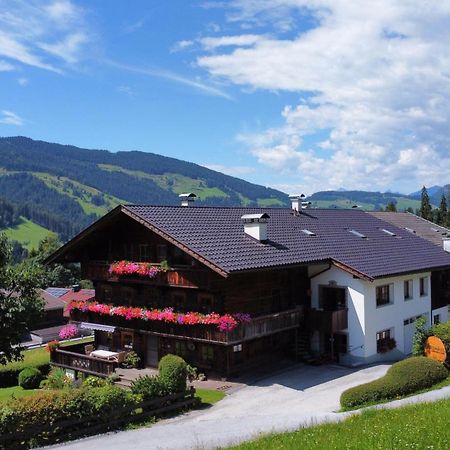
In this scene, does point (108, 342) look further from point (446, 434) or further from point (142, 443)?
point (446, 434)

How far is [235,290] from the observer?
25.5 m

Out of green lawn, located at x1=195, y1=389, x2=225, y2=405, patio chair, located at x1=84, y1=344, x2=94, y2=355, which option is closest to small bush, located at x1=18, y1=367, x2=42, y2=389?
patio chair, located at x1=84, y1=344, x2=94, y2=355

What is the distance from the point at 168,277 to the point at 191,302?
1.58 m

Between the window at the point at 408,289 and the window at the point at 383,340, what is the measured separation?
283cm

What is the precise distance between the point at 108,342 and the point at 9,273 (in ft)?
42.2

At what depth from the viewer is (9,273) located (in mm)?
18828

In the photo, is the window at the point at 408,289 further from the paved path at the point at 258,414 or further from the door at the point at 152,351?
the door at the point at 152,351

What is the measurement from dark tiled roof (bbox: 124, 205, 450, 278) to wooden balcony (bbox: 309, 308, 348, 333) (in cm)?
240

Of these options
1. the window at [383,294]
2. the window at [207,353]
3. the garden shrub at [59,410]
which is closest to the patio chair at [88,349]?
the window at [207,353]

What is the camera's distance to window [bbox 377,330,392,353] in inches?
1121

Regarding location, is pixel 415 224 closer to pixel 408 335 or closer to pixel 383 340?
pixel 408 335

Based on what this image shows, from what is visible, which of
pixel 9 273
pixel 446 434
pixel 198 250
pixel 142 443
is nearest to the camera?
pixel 446 434

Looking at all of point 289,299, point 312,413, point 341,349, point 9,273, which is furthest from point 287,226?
point 9,273

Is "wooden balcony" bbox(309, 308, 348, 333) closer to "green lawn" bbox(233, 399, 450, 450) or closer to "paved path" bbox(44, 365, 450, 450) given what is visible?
"paved path" bbox(44, 365, 450, 450)
